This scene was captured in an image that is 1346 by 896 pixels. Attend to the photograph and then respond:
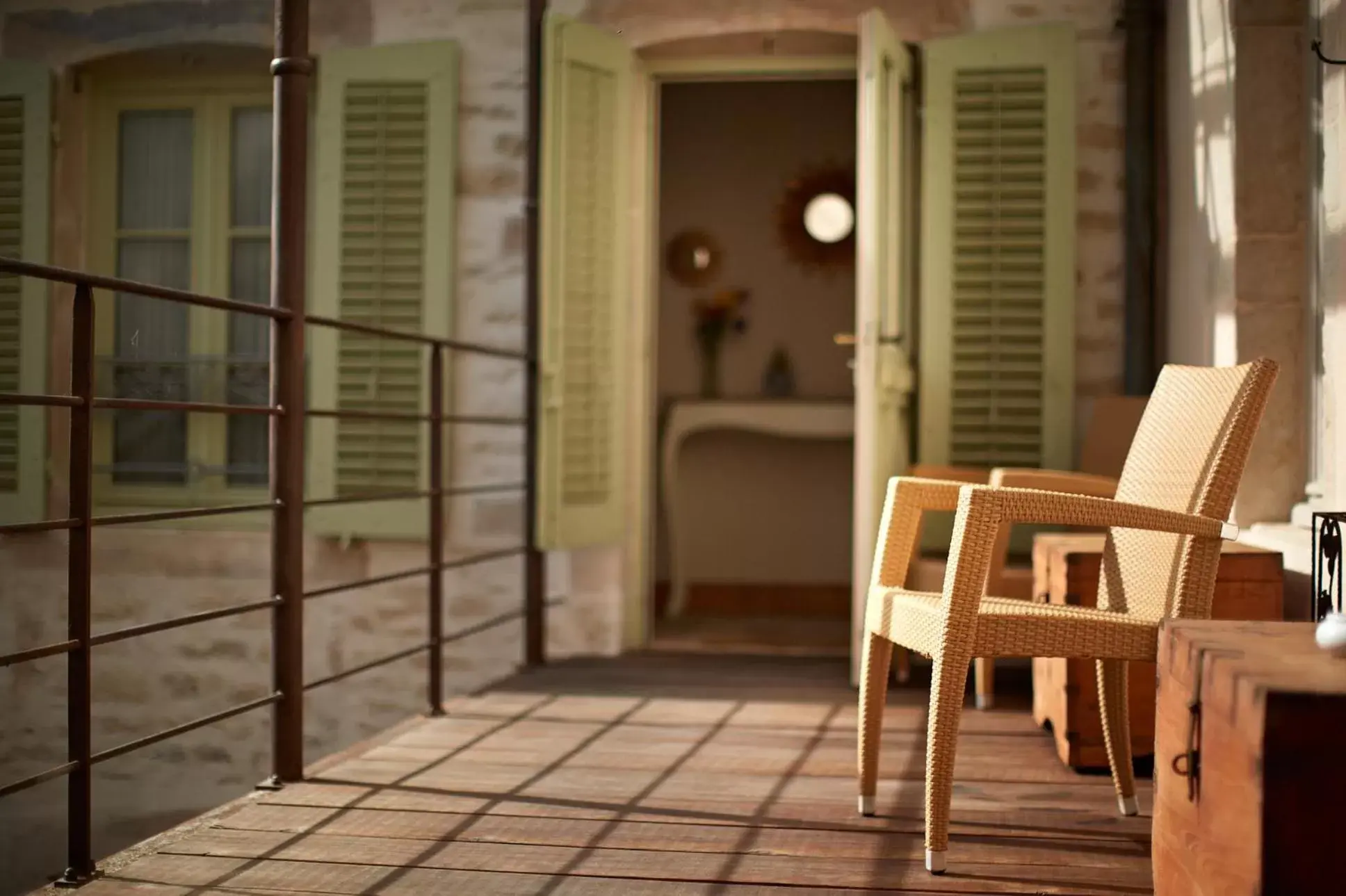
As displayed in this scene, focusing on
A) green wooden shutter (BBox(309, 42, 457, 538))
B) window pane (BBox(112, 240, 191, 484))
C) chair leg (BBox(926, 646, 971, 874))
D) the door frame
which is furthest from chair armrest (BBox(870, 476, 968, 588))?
window pane (BBox(112, 240, 191, 484))

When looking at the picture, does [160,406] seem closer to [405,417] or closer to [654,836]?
[654,836]

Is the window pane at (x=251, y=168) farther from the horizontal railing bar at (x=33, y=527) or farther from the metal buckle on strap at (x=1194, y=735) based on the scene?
the metal buckle on strap at (x=1194, y=735)

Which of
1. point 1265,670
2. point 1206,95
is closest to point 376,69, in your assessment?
point 1206,95

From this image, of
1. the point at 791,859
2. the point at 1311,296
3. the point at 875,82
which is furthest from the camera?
the point at 875,82

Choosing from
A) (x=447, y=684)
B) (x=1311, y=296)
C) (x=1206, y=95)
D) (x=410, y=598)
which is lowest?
(x=447, y=684)

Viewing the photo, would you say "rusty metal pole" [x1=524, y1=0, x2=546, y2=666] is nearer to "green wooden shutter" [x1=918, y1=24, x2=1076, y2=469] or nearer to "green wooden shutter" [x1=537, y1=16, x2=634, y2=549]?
"green wooden shutter" [x1=537, y1=16, x2=634, y2=549]

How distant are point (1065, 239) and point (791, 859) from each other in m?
2.74

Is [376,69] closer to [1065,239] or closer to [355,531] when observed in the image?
[355,531]

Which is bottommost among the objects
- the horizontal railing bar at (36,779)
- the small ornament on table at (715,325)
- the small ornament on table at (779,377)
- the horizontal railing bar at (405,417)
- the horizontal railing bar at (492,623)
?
the horizontal railing bar at (492,623)

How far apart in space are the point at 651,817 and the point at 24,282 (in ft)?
11.5

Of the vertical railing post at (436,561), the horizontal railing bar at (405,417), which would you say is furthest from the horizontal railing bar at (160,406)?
the vertical railing post at (436,561)

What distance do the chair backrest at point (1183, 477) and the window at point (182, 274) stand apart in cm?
338

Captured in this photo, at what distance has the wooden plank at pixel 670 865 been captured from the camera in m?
2.18

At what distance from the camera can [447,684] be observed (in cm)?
489
